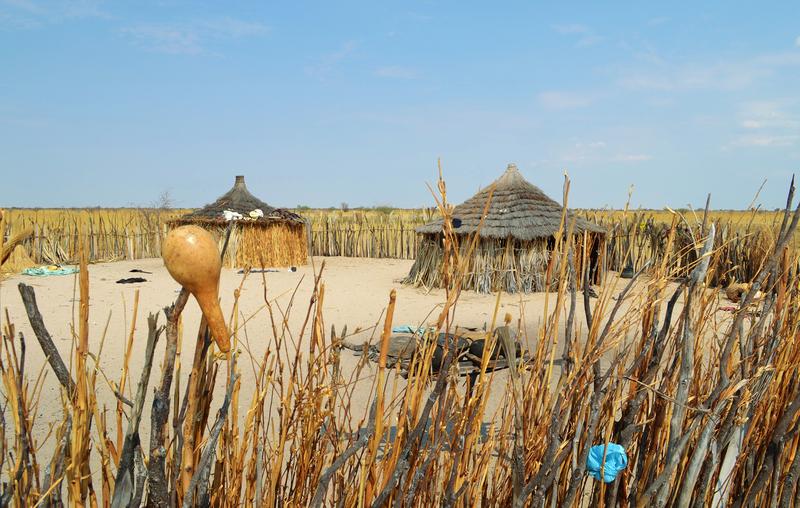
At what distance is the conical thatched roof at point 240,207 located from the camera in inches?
596

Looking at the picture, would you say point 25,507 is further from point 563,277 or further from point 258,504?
point 563,277

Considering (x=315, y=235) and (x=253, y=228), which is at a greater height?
(x=253, y=228)

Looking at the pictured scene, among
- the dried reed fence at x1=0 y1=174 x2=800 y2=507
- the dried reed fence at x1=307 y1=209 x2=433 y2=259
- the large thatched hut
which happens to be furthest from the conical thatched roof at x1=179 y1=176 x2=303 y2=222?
the dried reed fence at x1=0 y1=174 x2=800 y2=507

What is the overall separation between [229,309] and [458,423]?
749 centimetres

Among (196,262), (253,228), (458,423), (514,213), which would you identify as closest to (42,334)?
(196,262)

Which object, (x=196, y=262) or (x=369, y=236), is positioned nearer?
(x=196, y=262)

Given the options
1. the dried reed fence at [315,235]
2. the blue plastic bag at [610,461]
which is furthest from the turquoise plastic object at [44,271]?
the blue plastic bag at [610,461]

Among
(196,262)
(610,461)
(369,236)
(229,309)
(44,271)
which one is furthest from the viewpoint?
(369,236)

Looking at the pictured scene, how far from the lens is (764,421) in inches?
69.6

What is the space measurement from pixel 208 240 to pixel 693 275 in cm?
113

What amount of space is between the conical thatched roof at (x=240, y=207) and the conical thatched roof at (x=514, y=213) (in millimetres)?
4954

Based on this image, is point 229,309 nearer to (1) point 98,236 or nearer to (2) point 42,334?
(2) point 42,334

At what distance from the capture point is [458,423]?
136 centimetres

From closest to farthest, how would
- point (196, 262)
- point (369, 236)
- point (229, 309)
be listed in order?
point (196, 262), point (229, 309), point (369, 236)
